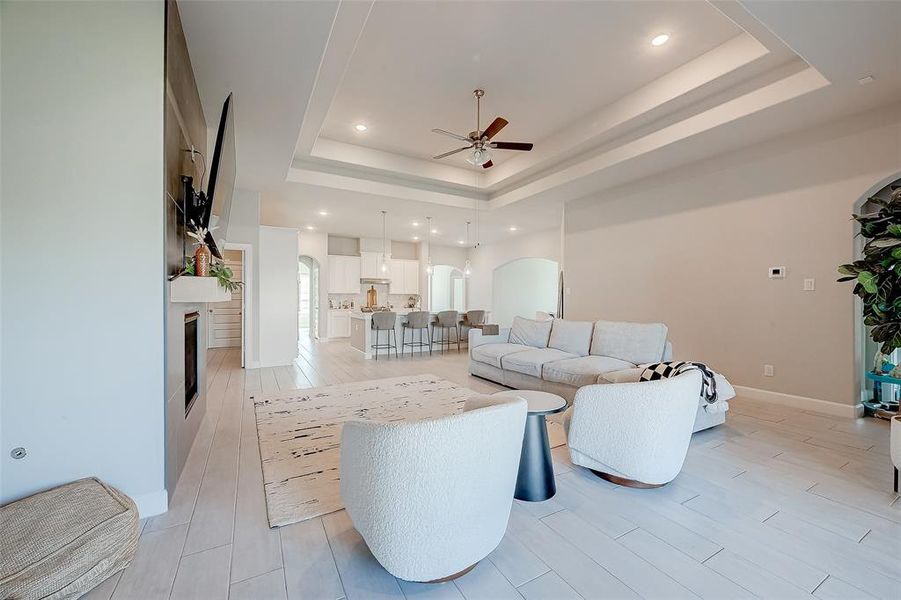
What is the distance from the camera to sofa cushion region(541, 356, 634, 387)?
3609 millimetres

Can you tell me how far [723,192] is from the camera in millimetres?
4484

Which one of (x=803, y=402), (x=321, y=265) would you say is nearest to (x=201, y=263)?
(x=803, y=402)

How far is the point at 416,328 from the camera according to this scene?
7.54 meters

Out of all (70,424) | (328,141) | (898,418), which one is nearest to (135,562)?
(70,424)

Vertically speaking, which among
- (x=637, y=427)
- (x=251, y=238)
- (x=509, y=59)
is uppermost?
(x=509, y=59)

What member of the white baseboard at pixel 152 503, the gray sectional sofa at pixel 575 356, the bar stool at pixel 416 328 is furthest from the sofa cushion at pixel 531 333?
→ the white baseboard at pixel 152 503

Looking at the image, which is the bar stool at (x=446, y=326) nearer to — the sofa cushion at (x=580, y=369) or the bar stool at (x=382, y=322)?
the bar stool at (x=382, y=322)

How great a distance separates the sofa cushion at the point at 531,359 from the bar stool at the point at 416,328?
2.94 meters

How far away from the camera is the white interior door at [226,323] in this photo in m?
8.28

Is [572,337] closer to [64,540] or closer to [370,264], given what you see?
[64,540]

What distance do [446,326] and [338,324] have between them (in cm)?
357

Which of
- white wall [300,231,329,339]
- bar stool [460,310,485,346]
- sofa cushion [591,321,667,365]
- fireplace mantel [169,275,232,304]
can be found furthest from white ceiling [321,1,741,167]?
white wall [300,231,329,339]

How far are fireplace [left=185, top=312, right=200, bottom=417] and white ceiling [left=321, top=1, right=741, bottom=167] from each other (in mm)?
2736

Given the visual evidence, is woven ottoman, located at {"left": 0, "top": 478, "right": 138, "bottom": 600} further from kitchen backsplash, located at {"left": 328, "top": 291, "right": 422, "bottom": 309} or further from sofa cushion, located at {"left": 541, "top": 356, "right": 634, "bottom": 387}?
kitchen backsplash, located at {"left": 328, "top": 291, "right": 422, "bottom": 309}
